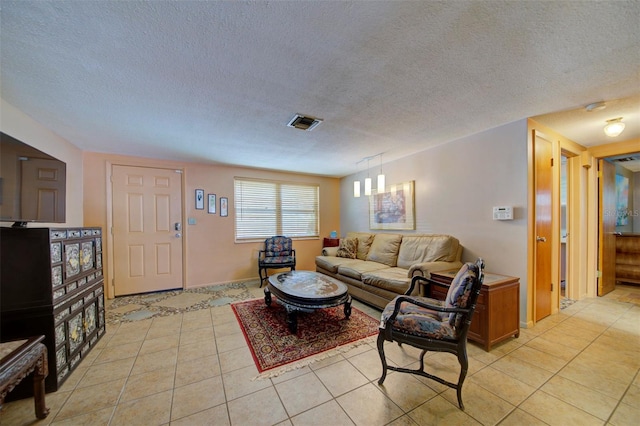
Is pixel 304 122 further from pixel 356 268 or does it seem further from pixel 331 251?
pixel 331 251

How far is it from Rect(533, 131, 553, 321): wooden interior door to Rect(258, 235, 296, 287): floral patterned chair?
140 inches

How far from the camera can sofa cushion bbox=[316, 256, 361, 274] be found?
13.0 feet

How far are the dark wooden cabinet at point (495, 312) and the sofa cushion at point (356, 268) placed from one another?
1.19m

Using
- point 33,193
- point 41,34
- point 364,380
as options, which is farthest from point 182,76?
point 364,380

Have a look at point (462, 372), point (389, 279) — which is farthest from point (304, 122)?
point (462, 372)

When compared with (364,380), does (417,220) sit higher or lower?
higher

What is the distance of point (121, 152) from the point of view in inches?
142

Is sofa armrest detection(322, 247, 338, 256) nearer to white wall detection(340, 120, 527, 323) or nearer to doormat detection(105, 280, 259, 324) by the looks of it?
doormat detection(105, 280, 259, 324)

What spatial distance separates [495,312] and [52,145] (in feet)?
16.9

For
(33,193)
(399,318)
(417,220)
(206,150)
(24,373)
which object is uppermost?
(206,150)

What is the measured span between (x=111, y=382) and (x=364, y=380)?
1.94 metres

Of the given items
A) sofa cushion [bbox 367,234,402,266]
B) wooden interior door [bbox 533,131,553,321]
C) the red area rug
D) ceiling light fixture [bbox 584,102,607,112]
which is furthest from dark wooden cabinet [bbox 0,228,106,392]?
ceiling light fixture [bbox 584,102,607,112]

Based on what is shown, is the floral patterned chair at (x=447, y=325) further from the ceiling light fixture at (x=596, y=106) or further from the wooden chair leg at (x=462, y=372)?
the ceiling light fixture at (x=596, y=106)

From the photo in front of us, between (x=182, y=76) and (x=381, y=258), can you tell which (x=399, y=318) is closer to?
(x=381, y=258)
